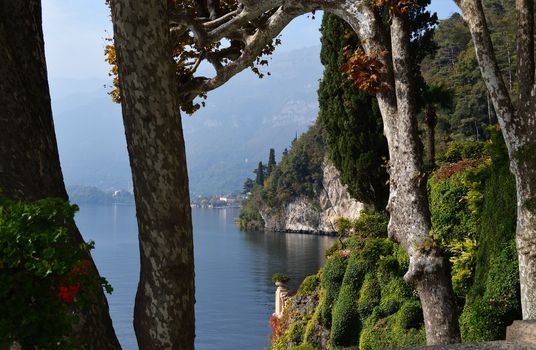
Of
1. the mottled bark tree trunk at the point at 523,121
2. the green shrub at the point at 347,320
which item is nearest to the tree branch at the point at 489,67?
the mottled bark tree trunk at the point at 523,121

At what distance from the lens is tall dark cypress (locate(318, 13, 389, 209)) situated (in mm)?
19281

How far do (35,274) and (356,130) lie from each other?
17523 millimetres

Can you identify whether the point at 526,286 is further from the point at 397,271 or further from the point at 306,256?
the point at 306,256

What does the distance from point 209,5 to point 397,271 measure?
866cm

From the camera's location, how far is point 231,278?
70250 millimetres

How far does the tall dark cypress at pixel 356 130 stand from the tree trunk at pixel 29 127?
608 inches

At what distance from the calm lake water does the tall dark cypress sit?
Answer: 2080 cm

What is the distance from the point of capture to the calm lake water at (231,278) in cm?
4738

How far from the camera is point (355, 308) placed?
16.7 m

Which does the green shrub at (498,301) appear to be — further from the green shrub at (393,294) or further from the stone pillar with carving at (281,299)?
the stone pillar with carving at (281,299)

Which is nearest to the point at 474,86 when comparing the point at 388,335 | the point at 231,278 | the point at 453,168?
the point at 231,278

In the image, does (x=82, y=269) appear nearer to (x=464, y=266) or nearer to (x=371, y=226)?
(x=464, y=266)

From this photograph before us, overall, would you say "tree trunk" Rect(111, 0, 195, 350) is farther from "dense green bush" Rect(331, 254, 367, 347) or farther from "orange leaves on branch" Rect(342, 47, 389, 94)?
"dense green bush" Rect(331, 254, 367, 347)

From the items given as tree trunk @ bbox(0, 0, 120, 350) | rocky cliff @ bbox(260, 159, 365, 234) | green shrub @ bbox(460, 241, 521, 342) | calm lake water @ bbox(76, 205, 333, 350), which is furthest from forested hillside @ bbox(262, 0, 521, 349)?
rocky cliff @ bbox(260, 159, 365, 234)
